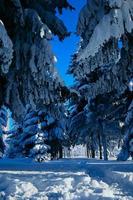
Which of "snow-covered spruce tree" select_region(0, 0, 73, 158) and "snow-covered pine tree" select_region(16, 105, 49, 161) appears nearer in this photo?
"snow-covered spruce tree" select_region(0, 0, 73, 158)

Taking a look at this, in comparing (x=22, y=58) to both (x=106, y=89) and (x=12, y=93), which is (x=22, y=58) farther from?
(x=106, y=89)

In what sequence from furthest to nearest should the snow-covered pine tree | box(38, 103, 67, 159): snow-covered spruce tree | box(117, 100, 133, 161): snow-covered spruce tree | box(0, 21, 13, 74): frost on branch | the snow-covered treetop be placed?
box(38, 103, 67, 159): snow-covered spruce tree → the snow-covered pine tree → box(117, 100, 133, 161): snow-covered spruce tree → box(0, 21, 13, 74): frost on branch → the snow-covered treetop

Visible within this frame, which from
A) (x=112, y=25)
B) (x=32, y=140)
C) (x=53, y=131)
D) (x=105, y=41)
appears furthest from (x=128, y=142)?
(x=32, y=140)

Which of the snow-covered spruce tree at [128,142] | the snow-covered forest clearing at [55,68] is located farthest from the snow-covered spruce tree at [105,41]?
the snow-covered spruce tree at [128,142]

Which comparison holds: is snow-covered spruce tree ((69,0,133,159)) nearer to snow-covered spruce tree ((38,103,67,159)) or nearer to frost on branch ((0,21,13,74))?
frost on branch ((0,21,13,74))

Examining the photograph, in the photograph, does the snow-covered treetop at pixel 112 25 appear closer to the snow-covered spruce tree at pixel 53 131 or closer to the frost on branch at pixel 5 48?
A: the frost on branch at pixel 5 48

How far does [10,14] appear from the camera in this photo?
10.3 meters

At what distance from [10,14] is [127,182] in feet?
17.9

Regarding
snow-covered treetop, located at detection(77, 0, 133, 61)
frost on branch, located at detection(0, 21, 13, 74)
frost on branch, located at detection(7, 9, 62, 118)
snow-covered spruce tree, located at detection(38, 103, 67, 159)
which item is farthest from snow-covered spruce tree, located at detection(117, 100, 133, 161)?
snow-covered spruce tree, located at detection(38, 103, 67, 159)

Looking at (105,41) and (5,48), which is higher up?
(5,48)

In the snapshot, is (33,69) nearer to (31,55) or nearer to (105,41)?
(31,55)

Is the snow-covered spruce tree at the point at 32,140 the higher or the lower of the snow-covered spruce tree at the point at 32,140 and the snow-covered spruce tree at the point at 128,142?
the higher

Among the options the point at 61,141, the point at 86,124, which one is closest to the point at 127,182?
the point at 86,124

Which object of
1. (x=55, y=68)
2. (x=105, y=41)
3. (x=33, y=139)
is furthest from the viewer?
(x=33, y=139)
